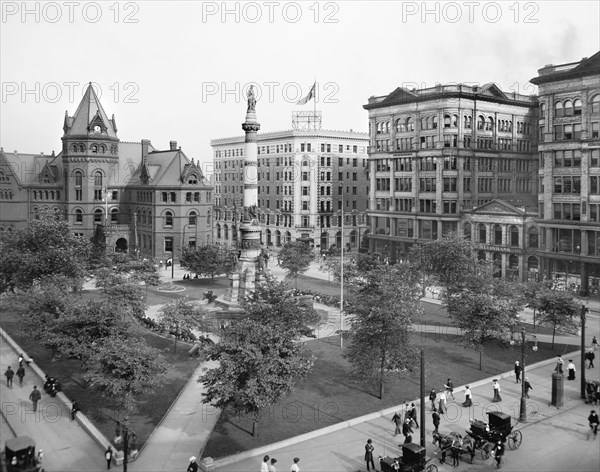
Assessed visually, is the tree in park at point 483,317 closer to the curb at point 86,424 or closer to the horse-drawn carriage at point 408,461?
the horse-drawn carriage at point 408,461

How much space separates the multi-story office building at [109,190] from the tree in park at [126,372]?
62.8 metres

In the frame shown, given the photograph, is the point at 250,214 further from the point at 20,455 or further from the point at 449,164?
the point at 20,455

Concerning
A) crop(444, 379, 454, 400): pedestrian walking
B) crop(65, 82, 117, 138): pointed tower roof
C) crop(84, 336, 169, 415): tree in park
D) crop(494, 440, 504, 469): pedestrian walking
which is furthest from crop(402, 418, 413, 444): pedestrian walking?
crop(65, 82, 117, 138): pointed tower roof

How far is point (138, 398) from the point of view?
107ft

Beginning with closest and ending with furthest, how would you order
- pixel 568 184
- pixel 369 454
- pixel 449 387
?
pixel 369 454, pixel 449 387, pixel 568 184

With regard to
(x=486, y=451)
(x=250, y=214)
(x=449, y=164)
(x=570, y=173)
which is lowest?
(x=486, y=451)

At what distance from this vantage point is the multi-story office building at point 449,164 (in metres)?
77.6

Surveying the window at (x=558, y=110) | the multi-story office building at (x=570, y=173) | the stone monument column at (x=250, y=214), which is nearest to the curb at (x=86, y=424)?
the stone monument column at (x=250, y=214)

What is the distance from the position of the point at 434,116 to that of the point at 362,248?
26.5 meters

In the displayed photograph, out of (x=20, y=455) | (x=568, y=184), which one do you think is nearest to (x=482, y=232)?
(x=568, y=184)

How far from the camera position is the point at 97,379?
27.3m

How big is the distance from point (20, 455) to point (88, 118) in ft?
260

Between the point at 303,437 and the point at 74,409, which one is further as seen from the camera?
the point at 74,409

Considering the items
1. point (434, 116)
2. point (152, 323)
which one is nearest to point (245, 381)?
point (152, 323)
